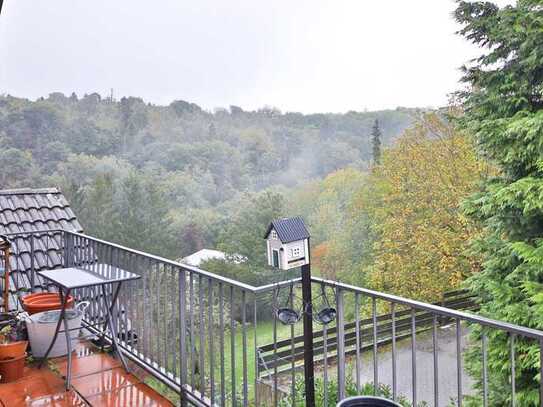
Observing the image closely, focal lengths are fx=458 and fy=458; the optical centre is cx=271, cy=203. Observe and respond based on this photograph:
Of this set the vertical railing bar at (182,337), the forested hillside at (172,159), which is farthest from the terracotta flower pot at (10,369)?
the forested hillside at (172,159)

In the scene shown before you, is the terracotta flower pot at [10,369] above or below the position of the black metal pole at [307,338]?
below

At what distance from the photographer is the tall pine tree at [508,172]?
214 inches

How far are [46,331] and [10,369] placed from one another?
0.32 meters

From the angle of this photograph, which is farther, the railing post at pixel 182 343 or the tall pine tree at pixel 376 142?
the tall pine tree at pixel 376 142

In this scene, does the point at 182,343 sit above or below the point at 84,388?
above

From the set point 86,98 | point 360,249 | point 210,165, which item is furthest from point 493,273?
point 86,98

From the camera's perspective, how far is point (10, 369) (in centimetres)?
271

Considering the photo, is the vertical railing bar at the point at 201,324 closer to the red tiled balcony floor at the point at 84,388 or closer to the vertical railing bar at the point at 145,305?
the red tiled balcony floor at the point at 84,388

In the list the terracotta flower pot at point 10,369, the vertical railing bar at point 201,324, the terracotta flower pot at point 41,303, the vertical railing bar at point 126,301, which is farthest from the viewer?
the terracotta flower pot at point 41,303

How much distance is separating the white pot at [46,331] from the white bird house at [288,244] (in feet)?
5.80

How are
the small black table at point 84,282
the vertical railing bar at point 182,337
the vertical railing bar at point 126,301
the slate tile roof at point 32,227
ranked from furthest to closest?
1. the slate tile roof at point 32,227
2. the vertical railing bar at point 126,301
3. the small black table at point 84,282
4. the vertical railing bar at point 182,337

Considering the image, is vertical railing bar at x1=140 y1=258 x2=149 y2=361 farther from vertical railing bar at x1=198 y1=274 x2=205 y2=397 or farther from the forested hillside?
the forested hillside

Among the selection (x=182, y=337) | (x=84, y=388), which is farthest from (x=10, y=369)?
A: (x=182, y=337)

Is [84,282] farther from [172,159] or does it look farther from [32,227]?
[172,159]
